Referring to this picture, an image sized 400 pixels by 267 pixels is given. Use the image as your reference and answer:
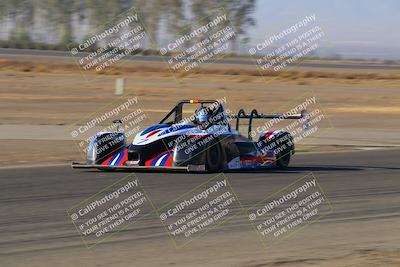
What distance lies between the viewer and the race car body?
1633cm

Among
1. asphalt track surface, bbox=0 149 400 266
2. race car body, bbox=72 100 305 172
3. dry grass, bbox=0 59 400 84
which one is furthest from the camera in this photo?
dry grass, bbox=0 59 400 84

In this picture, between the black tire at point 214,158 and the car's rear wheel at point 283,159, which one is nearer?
the black tire at point 214,158

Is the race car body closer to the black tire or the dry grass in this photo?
the black tire

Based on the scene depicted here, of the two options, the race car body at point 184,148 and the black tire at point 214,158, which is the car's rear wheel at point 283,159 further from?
the black tire at point 214,158

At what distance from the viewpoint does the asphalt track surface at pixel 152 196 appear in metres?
9.81

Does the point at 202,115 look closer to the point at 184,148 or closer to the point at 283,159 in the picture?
the point at 184,148

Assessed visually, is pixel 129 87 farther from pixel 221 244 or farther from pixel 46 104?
pixel 221 244

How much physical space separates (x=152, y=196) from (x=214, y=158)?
3190 mm

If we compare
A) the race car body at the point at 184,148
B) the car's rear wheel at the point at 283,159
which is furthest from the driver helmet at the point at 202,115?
the car's rear wheel at the point at 283,159

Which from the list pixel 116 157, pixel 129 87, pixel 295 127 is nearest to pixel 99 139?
pixel 116 157

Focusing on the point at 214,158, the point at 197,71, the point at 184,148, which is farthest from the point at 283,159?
the point at 197,71

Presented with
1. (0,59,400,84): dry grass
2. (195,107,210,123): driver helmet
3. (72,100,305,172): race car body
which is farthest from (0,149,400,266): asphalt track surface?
(0,59,400,84): dry grass

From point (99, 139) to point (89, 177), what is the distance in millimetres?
1150

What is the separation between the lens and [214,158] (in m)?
16.6
